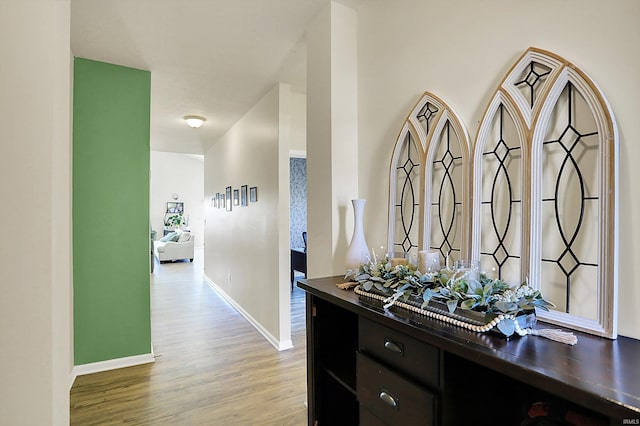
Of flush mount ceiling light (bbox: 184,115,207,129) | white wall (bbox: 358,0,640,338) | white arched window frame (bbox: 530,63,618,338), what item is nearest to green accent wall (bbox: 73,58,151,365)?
flush mount ceiling light (bbox: 184,115,207,129)

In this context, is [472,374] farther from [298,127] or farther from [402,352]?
[298,127]

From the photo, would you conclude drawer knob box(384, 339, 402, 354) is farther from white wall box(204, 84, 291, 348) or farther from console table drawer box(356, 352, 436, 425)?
white wall box(204, 84, 291, 348)

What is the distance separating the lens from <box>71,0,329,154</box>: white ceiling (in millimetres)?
2047

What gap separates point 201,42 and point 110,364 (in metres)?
2.78

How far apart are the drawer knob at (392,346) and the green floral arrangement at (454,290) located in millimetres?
122

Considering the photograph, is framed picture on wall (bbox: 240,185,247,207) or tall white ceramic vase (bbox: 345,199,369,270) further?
framed picture on wall (bbox: 240,185,247,207)

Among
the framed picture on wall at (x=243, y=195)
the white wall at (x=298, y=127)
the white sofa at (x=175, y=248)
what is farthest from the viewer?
the white sofa at (x=175, y=248)

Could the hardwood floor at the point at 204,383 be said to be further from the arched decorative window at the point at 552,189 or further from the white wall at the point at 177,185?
the white wall at the point at 177,185

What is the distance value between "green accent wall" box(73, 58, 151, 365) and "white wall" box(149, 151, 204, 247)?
938 cm

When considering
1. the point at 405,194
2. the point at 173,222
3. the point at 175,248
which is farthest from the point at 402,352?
the point at 173,222

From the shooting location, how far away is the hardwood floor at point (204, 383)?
84.5 inches

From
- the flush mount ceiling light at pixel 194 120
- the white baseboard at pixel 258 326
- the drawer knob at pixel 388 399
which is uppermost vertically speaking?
the flush mount ceiling light at pixel 194 120

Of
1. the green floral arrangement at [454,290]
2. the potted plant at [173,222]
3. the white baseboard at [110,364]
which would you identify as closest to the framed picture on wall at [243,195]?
the white baseboard at [110,364]

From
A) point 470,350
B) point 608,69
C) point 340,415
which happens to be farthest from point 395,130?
point 340,415
